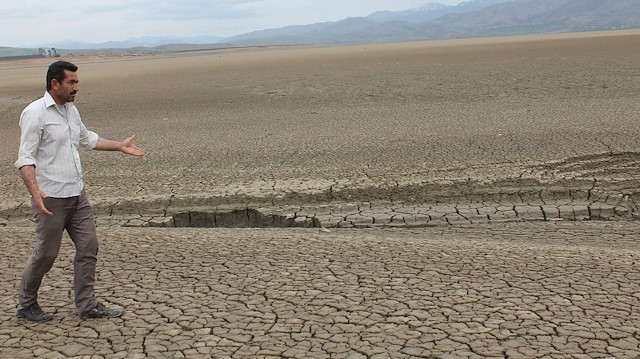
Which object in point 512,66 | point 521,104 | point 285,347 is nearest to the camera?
point 285,347

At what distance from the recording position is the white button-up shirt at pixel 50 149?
3.56 meters

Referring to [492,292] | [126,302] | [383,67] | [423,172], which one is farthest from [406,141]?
[383,67]

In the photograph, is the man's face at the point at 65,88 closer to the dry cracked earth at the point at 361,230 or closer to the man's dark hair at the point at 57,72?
the man's dark hair at the point at 57,72

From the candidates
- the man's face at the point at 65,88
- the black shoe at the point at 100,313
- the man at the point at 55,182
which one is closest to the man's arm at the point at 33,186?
the man at the point at 55,182

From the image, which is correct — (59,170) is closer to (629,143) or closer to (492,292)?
(492,292)

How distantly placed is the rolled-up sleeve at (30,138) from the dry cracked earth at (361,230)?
1.07 meters

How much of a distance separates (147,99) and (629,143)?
12.7 m

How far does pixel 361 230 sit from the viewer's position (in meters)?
6.65

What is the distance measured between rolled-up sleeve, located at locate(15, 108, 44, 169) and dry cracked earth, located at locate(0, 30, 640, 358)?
3.52ft

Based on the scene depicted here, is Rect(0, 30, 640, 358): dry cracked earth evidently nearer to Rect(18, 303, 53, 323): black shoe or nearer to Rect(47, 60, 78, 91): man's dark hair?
Rect(18, 303, 53, 323): black shoe

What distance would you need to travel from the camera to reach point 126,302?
4230mm

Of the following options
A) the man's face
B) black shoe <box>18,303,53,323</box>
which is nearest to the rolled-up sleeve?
the man's face

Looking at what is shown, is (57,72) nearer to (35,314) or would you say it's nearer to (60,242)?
(60,242)

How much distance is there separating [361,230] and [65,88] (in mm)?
3762
